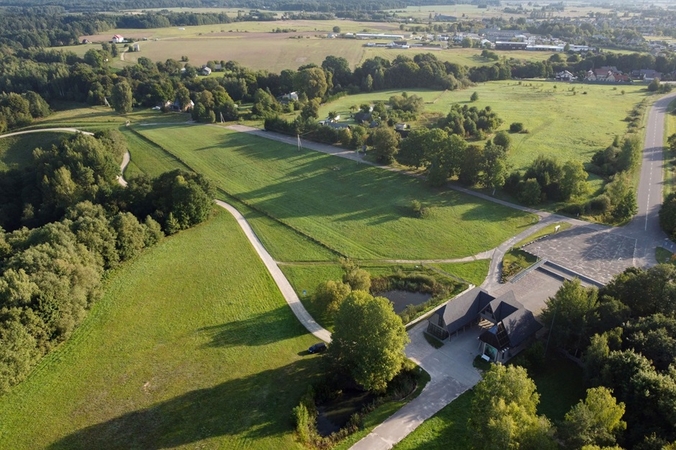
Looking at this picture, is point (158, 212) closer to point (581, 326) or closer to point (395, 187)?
point (395, 187)

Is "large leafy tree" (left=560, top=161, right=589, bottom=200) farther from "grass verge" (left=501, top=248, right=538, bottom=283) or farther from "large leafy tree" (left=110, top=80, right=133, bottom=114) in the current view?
"large leafy tree" (left=110, top=80, right=133, bottom=114)

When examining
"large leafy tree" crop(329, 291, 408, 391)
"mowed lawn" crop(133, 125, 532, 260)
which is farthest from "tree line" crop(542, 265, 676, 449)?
"mowed lawn" crop(133, 125, 532, 260)

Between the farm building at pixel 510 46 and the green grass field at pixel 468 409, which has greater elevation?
the farm building at pixel 510 46

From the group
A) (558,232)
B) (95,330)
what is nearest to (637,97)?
(558,232)

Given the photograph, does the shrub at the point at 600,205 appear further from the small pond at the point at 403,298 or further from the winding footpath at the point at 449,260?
the small pond at the point at 403,298

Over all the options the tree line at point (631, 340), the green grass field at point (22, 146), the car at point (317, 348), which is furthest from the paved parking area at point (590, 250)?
the green grass field at point (22, 146)

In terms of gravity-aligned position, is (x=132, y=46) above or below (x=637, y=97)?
above

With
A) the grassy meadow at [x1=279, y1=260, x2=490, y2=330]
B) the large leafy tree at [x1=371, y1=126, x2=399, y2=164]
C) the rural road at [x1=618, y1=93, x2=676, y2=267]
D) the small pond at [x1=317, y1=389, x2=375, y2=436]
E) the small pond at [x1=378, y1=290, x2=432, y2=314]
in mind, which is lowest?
the small pond at [x1=317, y1=389, x2=375, y2=436]
